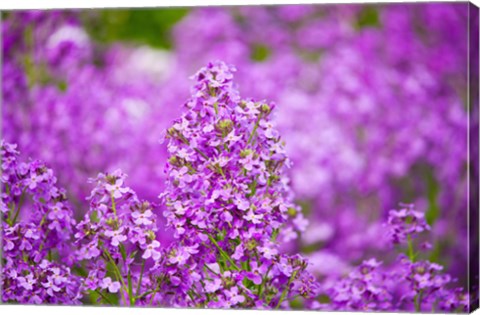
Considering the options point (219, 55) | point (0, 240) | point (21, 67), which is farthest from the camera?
point (219, 55)

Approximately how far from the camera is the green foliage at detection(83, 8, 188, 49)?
5910mm

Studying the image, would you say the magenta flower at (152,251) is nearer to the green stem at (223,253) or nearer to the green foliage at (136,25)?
the green stem at (223,253)

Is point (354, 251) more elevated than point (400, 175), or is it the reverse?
point (400, 175)

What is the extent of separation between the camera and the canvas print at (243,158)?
4336mm

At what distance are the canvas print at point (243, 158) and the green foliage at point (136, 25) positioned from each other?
0.02 metres

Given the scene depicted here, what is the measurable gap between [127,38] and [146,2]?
4.90ft

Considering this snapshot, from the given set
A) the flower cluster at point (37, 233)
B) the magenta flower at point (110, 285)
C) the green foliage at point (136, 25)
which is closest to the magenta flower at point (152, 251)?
the magenta flower at point (110, 285)

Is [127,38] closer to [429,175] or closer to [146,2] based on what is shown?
[146,2]

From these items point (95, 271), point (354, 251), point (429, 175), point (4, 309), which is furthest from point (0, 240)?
point (429, 175)

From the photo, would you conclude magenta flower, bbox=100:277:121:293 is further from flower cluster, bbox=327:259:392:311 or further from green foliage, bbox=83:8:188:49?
green foliage, bbox=83:8:188:49

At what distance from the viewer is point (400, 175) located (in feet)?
19.2

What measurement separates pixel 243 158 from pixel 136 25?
267cm

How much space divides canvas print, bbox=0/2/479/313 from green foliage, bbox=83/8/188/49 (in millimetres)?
16

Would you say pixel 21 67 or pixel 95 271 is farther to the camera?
pixel 21 67
